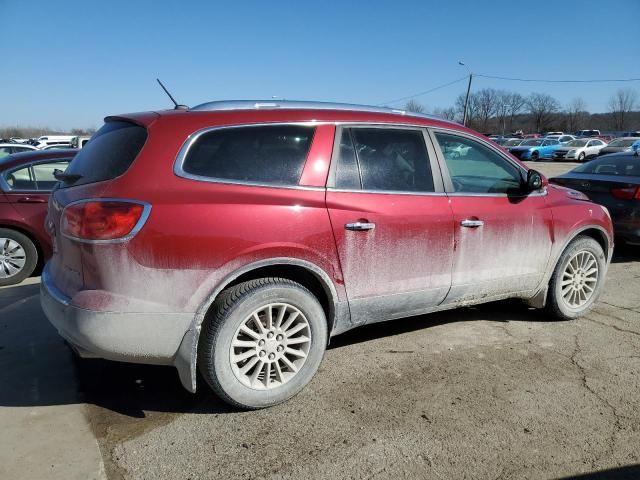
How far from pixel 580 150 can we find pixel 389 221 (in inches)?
1547

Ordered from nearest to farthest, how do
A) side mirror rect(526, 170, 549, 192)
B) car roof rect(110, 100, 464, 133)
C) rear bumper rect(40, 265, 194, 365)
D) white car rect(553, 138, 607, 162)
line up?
rear bumper rect(40, 265, 194, 365), car roof rect(110, 100, 464, 133), side mirror rect(526, 170, 549, 192), white car rect(553, 138, 607, 162)

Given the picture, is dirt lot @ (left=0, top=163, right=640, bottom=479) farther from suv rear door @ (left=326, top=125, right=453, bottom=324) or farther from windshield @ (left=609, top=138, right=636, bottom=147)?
windshield @ (left=609, top=138, right=636, bottom=147)

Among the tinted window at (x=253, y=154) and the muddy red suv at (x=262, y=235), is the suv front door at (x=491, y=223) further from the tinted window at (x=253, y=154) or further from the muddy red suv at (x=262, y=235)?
the tinted window at (x=253, y=154)

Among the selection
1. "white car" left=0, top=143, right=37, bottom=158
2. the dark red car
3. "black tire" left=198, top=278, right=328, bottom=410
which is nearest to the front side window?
"black tire" left=198, top=278, right=328, bottom=410

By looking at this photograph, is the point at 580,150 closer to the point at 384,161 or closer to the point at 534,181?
the point at 534,181

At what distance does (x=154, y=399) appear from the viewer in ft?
10.5

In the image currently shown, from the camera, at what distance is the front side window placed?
3.33m

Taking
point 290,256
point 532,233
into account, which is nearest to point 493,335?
point 532,233

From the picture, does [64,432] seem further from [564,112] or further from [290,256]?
[564,112]

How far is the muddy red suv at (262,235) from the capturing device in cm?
270

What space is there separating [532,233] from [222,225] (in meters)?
2.62

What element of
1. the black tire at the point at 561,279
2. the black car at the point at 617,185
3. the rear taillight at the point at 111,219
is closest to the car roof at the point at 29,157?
the rear taillight at the point at 111,219

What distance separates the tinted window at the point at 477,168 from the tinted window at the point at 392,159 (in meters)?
0.24

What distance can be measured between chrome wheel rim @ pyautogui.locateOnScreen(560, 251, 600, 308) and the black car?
2.54 metres
